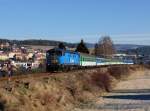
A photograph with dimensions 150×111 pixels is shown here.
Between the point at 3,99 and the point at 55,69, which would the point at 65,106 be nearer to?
the point at 3,99

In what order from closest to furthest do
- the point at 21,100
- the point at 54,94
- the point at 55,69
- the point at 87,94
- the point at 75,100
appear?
the point at 21,100, the point at 54,94, the point at 75,100, the point at 87,94, the point at 55,69

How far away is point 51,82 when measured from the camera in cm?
3522

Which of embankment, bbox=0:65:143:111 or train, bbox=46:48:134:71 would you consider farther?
train, bbox=46:48:134:71

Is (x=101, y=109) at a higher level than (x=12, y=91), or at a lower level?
lower

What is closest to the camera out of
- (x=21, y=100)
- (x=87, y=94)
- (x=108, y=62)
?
(x=21, y=100)

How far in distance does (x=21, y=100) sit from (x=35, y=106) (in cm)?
99

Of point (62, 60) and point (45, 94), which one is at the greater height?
point (62, 60)

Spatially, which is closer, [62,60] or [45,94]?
[45,94]

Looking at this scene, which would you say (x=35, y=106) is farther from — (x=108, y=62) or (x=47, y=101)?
(x=108, y=62)

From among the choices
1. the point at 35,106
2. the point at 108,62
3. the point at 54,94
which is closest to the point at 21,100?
the point at 35,106

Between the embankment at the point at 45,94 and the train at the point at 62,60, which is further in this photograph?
the train at the point at 62,60

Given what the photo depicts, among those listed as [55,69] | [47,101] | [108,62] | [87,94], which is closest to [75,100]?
[87,94]

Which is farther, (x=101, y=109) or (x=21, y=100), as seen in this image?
(x=101, y=109)

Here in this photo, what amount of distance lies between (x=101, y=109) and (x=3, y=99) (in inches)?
487
